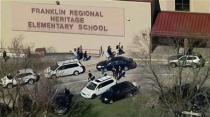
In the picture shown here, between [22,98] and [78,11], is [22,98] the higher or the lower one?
the lower one

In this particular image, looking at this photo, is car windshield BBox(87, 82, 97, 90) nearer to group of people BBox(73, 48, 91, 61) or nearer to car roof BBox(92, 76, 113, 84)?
car roof BBox(92, 76, 113, 84)

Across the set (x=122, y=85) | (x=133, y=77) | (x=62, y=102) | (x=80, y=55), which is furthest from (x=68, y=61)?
(x=62, y=102)

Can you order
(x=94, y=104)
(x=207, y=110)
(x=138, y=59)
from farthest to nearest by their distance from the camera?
(x=138, y=59), (x=94, y=104), (x=207, y=110)

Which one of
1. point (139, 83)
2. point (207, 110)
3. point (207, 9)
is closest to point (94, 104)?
point (139, 83)

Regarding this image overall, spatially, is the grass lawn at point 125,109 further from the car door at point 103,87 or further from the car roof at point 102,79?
the car roof at point 102,79

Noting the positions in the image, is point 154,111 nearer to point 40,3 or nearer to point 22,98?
point 22,98

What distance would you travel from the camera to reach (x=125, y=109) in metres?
76.9

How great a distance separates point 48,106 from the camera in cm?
7456

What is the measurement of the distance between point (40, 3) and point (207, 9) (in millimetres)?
16408

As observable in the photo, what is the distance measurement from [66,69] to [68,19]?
6396 mm

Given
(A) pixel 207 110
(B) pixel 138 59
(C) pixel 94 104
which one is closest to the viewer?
(A) pixel 207 110

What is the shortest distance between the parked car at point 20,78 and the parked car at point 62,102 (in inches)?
138

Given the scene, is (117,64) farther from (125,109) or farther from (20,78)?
(20,78)

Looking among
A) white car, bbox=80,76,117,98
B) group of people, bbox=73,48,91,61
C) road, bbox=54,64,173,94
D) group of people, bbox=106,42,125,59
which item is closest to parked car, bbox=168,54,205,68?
road, bbox=54,64,173,94
